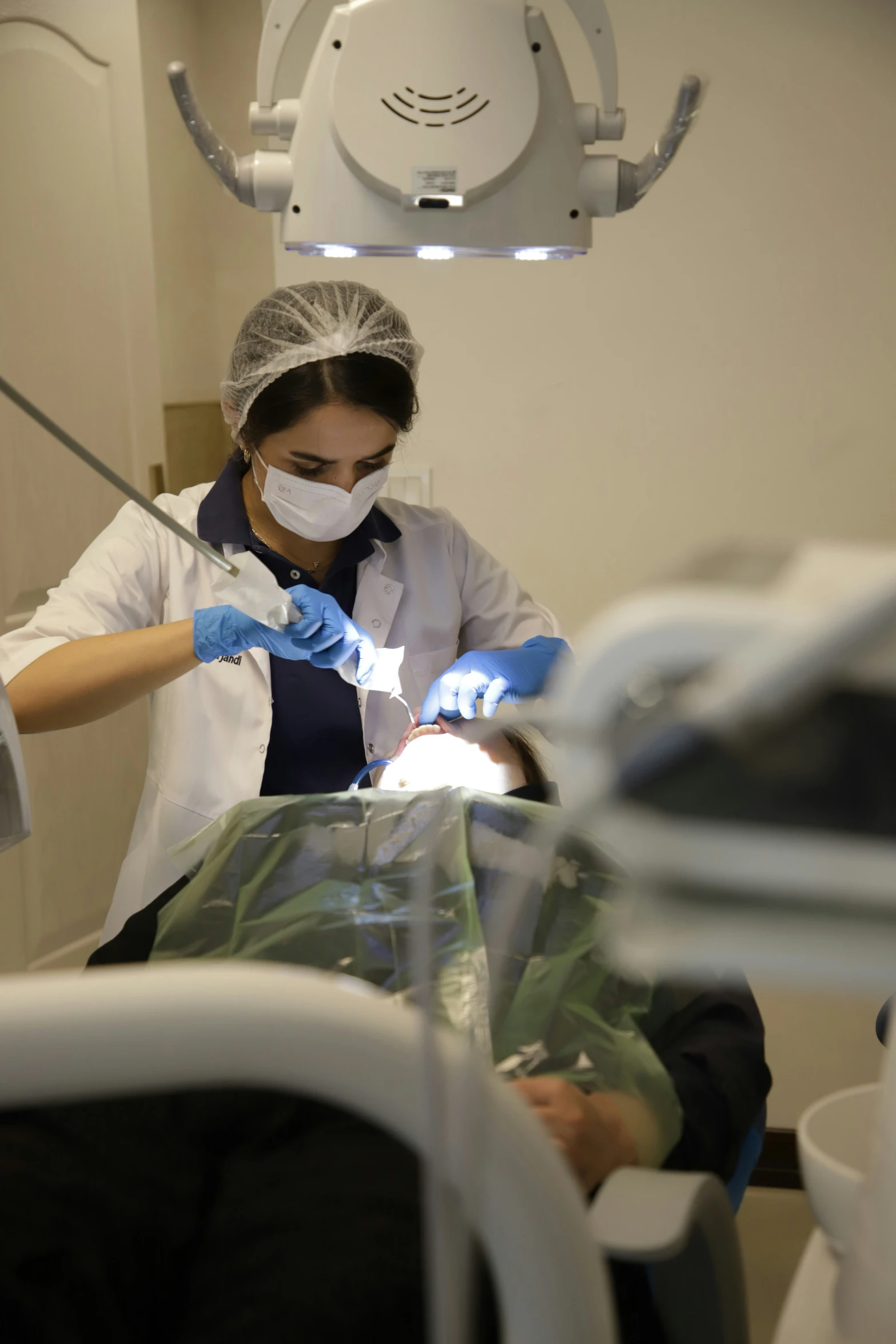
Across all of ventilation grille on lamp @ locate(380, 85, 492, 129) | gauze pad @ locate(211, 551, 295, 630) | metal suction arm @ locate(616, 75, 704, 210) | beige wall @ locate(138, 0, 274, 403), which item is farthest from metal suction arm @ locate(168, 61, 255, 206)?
beige wall @ locate(138, 0, 274, 403)

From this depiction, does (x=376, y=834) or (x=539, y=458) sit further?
(x=539, y=458)

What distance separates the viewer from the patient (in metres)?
0.67

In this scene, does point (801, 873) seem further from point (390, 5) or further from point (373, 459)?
point (373, 459)

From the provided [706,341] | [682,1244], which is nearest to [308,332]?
[706,341]

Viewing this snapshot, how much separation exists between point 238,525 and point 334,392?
0.25m

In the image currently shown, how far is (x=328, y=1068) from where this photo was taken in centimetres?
37

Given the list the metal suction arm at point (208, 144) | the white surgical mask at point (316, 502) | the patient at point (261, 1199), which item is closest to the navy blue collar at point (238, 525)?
the white surgical mask at point (316, 502)

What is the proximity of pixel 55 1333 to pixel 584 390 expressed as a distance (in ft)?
5.04

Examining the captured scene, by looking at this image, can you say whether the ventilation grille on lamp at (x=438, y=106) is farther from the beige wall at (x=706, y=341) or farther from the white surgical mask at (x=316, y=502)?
the beige wall at (x=706, y=341)

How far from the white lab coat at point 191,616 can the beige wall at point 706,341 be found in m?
0.32

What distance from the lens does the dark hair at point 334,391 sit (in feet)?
4.41

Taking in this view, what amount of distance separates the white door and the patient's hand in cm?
173

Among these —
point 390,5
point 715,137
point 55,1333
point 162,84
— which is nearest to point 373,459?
point 390,5

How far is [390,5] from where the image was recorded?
0.83m
